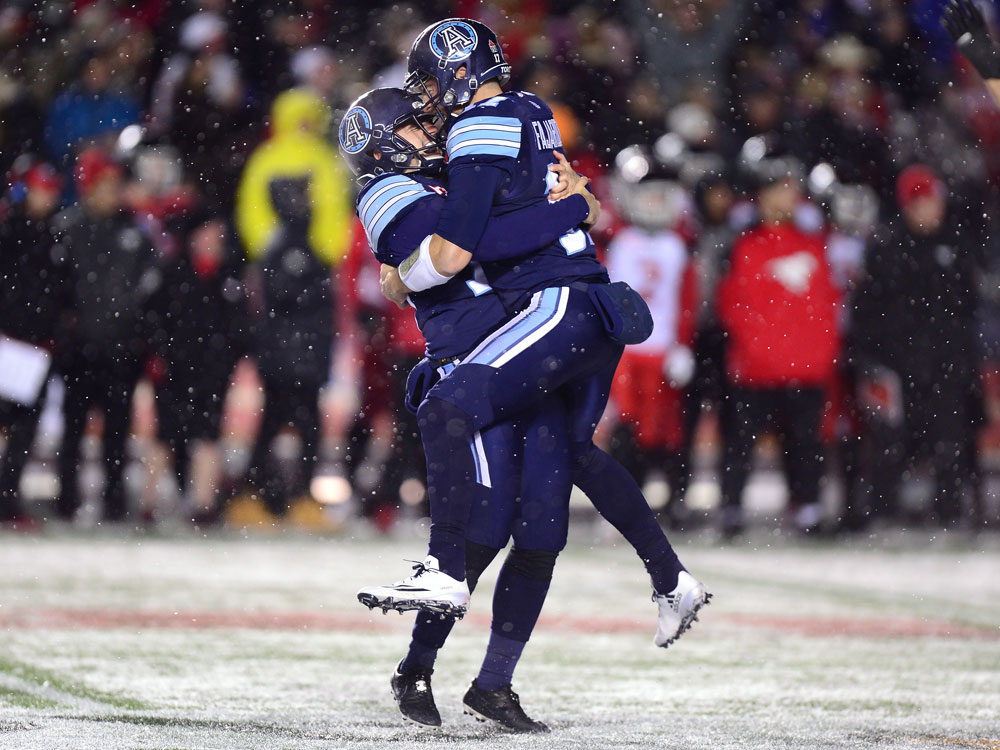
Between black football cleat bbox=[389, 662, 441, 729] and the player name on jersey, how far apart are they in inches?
54.3

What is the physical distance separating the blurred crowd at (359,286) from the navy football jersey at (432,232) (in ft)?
16.2

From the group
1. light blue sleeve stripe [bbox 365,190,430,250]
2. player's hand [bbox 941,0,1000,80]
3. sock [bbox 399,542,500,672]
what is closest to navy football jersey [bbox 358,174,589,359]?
light blue sleeve stripe [bbox 365,190,430,250]

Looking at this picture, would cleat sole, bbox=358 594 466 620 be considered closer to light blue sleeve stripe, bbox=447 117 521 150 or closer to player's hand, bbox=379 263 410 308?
player's hand, bbox=379 263 410 308

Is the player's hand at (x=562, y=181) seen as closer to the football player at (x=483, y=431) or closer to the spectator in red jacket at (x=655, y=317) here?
the football player at (x=483, y=431)

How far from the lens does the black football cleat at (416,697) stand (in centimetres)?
435

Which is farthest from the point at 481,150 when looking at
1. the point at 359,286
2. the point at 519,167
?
the point at 359,286

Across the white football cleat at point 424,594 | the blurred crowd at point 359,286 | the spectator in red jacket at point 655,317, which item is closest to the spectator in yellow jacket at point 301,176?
the blurred crowd at point 359,286

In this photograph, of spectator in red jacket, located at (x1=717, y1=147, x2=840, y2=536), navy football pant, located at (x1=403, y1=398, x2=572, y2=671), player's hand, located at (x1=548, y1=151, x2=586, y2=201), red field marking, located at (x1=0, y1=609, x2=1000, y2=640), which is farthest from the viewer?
spectator in red jacket, located at (x1=717, y1=147, x2=840, y2=536)

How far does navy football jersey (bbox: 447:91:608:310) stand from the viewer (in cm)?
427

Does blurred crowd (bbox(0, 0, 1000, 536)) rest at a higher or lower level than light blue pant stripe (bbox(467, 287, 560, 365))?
higher

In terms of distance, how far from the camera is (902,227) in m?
9.88

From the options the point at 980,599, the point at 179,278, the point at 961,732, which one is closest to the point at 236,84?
the point at 179,278

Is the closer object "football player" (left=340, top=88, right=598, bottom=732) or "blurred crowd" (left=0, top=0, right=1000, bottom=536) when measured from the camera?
"football player" (left=340, top=88, right=598, bottom=732)

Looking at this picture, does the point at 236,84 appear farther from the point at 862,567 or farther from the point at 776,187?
the point at 862,567
